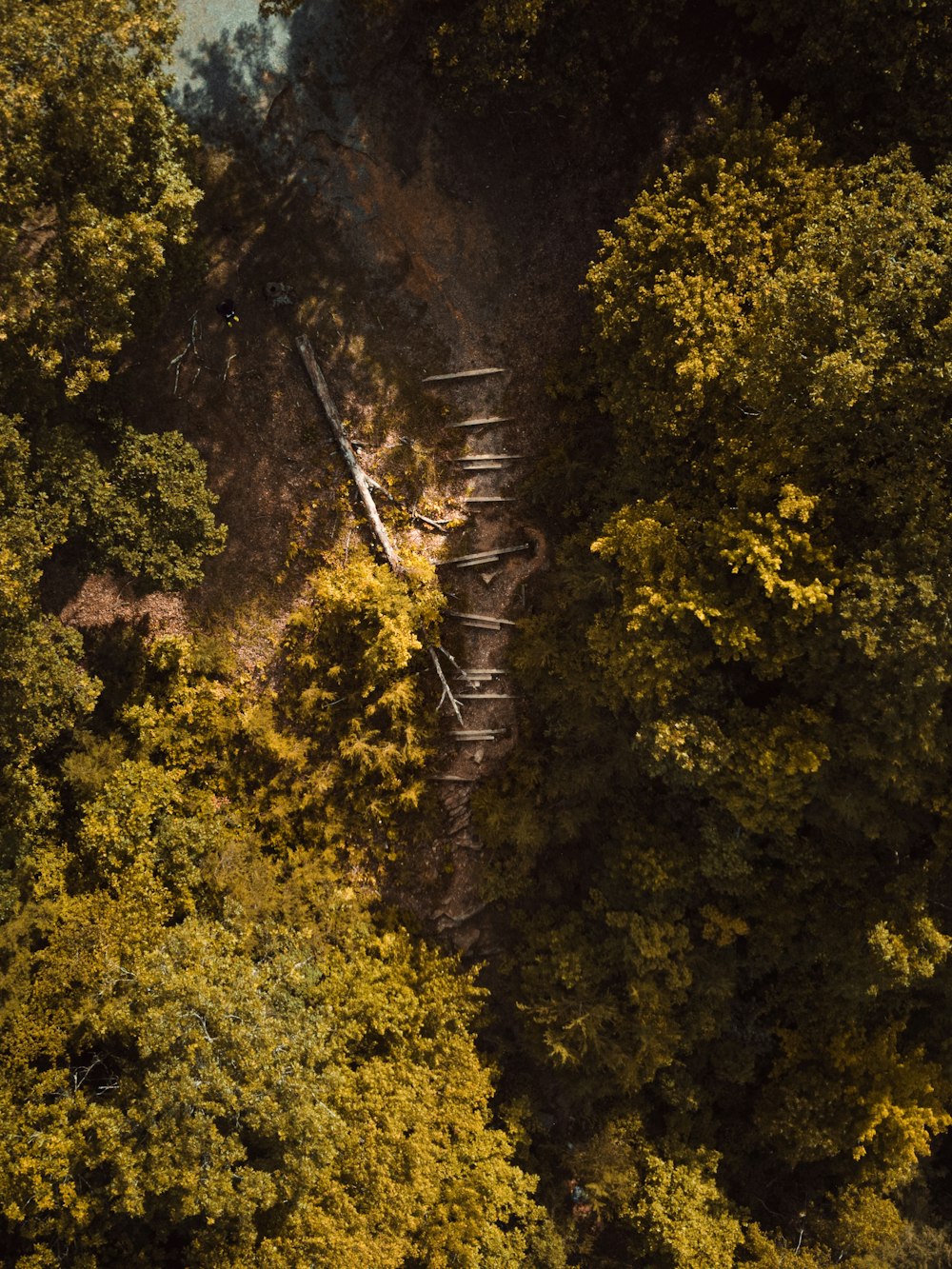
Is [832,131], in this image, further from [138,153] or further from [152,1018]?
[152,1018]

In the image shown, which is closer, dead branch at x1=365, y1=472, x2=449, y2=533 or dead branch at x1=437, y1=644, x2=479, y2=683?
Answer: dead branch at x1=437, y1=644, x2=479, y2=683

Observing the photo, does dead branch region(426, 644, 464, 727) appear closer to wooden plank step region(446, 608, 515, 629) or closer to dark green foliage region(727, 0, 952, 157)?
wooden plank step region(446, 608, 515, 629)

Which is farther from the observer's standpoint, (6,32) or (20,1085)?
(20,1085)

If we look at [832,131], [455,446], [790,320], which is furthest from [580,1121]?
[832,131]

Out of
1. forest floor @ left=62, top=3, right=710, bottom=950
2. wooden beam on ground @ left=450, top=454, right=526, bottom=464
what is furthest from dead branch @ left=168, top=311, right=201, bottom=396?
wooden beam on ground @ left=450, top=454, right=526, bottom=464

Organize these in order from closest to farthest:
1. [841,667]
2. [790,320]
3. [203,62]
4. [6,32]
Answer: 1. [6,32]
2. [790,320]
3. [841,667]
4. [203,62]

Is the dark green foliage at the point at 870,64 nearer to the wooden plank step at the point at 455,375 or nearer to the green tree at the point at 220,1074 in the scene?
the wooden plank step at the point at 455,375

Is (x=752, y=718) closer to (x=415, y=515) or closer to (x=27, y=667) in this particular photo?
(x=415, y=515)
